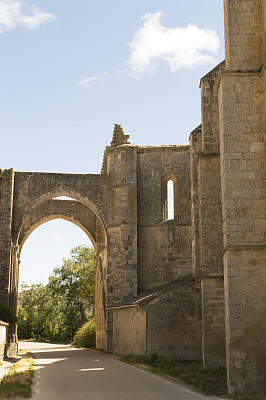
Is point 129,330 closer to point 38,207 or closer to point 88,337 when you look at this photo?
point 38,207

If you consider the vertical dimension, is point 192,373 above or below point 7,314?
below

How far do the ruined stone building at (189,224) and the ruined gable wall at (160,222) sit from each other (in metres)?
0.04

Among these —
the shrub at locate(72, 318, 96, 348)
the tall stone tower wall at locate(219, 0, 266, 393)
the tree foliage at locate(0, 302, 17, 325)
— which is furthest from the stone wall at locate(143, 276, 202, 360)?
the shrub at locate(72, 318, 96, 348)

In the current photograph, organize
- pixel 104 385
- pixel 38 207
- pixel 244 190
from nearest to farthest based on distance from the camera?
1. pixel 244 190
2. pixel 104 385
3. pixel 38 207

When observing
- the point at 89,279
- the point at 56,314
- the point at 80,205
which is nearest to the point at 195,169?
the point at 80,205

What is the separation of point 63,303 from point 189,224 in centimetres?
3074

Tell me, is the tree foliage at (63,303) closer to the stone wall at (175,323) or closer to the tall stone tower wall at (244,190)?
the stone wall at (175,323)

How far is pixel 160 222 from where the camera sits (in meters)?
26.0

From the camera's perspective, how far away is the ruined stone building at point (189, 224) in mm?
11961

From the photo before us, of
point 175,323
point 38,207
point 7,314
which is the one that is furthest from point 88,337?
point 175,323

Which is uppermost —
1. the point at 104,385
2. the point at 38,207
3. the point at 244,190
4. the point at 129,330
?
the point at 38,207

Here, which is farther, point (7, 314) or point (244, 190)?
point (7, 314)

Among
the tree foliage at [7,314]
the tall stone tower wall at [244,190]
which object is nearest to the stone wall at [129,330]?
the tree foliage at [7,314]

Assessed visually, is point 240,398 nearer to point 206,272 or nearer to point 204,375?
point 204,375
